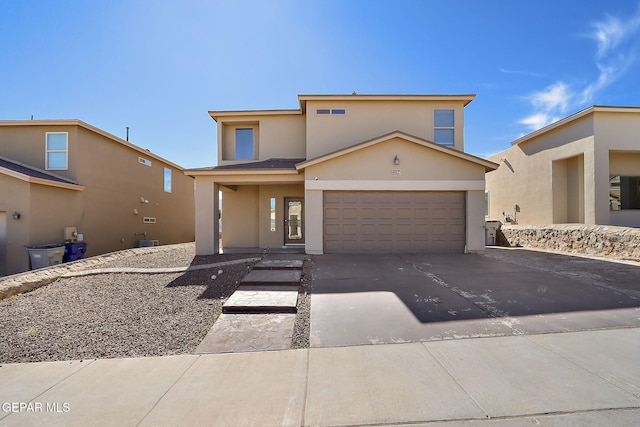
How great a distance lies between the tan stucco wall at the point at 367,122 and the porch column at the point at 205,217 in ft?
13.9

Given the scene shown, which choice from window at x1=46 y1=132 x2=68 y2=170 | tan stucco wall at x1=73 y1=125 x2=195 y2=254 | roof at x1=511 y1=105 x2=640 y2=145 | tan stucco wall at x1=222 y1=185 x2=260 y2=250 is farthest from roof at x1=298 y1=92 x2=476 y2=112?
window at x1=46 y1=132 x2=68 y2=170

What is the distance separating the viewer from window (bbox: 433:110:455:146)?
12.1 meters

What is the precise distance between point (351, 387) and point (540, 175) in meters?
17.0

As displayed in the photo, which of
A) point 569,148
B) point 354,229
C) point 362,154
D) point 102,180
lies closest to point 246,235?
point 354,229

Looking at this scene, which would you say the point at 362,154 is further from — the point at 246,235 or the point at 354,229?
the point at 246,235

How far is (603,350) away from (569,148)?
1342cm

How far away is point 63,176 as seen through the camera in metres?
12.3

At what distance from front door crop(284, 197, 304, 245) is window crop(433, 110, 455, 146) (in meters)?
6.62

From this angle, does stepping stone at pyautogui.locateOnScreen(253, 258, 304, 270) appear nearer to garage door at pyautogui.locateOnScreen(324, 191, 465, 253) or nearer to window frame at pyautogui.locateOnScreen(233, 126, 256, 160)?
garage door at pyautogui.locateOnScreen(324, 191, 465, 253)

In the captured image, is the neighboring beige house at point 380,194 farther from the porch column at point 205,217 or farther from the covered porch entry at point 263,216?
the covered porch entry at point 263,216

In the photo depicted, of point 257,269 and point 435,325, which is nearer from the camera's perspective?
point 435,325

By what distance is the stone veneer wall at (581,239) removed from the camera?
31.8ft

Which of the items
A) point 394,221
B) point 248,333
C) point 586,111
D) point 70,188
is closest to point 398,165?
point 394,221

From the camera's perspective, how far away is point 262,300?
211 inches
